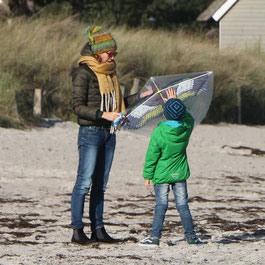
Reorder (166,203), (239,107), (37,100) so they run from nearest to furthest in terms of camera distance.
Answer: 1. (166,203)
2. (37,100)
3. (239,107)

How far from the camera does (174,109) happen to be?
6.13m

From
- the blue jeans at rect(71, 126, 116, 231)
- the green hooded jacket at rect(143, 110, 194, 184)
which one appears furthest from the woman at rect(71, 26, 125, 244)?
the green hooded jacket at rect(143, 110, 194, 184)

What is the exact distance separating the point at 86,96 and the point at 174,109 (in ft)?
2.22

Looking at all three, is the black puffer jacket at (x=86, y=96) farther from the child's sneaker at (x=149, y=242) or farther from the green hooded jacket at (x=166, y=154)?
the child's sneaker at (x=149, y=242)

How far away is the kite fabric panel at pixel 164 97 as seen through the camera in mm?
6391

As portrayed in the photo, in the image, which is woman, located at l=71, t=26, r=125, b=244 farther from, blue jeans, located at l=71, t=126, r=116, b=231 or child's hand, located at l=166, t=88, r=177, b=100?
child's hand, located at l=166, t=88, r=177, b=100

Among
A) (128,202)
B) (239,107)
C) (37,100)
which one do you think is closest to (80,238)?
(128,202)

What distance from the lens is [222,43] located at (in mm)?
28031

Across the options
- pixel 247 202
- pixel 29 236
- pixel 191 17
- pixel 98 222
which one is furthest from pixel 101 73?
pixel 191 17

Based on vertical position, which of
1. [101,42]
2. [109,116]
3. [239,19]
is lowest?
[109,116]

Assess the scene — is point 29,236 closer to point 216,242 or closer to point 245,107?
point 216,242

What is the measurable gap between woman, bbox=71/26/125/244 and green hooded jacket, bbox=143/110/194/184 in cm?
33

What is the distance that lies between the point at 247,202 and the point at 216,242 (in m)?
2.55

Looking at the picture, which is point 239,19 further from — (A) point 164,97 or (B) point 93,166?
(B) point 93,166
